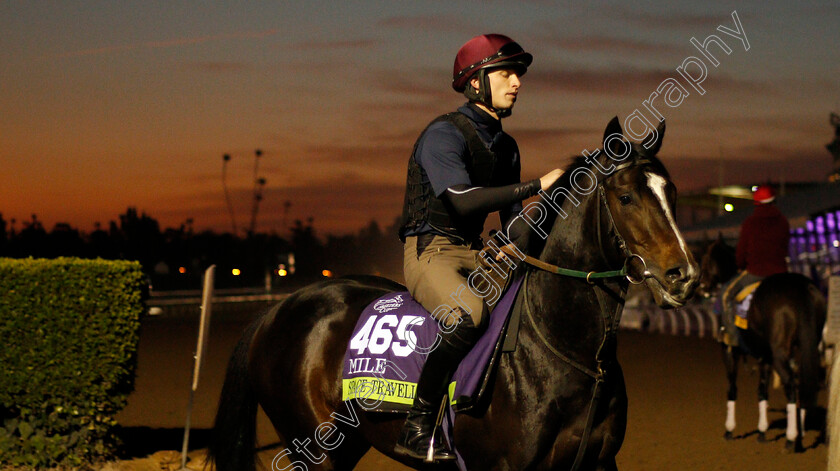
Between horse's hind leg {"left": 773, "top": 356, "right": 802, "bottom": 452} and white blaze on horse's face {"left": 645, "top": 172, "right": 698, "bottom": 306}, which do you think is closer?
white blaze on horse's face {"left": 645, "top": 172, "right": 698, "bottom": 306}

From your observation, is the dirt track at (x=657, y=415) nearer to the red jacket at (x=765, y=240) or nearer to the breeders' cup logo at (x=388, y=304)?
the red jacket at (x=765, y=240)

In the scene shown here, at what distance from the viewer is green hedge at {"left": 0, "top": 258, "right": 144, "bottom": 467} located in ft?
21.7

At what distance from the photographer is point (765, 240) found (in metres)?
9.70

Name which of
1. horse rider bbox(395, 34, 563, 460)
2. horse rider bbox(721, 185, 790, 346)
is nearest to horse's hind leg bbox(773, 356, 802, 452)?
horse rider bbox(721, 185, 790, 346)

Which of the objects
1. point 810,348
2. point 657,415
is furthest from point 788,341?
point 657,415

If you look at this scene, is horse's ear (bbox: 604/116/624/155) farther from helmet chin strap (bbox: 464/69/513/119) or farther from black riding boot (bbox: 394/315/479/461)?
black riding boot (bbox: 394/315/479/461)

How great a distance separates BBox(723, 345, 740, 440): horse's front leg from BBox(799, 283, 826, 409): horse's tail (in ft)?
2.46

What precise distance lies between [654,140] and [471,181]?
86cm

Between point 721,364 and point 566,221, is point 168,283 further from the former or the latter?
point 566,221

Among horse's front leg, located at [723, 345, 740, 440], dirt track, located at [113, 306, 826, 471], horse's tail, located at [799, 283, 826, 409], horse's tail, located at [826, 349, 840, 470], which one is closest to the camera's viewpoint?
horse's tail, located at [826, 349, 840, 470]

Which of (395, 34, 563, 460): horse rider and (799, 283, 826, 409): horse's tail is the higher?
(395, 34, 563, 460): horse rider

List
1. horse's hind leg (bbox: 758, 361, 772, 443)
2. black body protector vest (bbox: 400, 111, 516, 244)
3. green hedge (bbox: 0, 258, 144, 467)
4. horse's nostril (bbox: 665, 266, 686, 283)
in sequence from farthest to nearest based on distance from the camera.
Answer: horse's hind leg (bbox: 758, 361, 772, 443) < green hedge (bbox: 0, 258, 144, 467) < black body protector vest (bbox: 400, 111, 516, 244) < horse's nostril (bbox: 665, 266, 686, 283)

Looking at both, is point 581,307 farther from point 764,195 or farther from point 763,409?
point 764,195

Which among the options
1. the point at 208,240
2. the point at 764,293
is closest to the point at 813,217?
the point at 764,293
